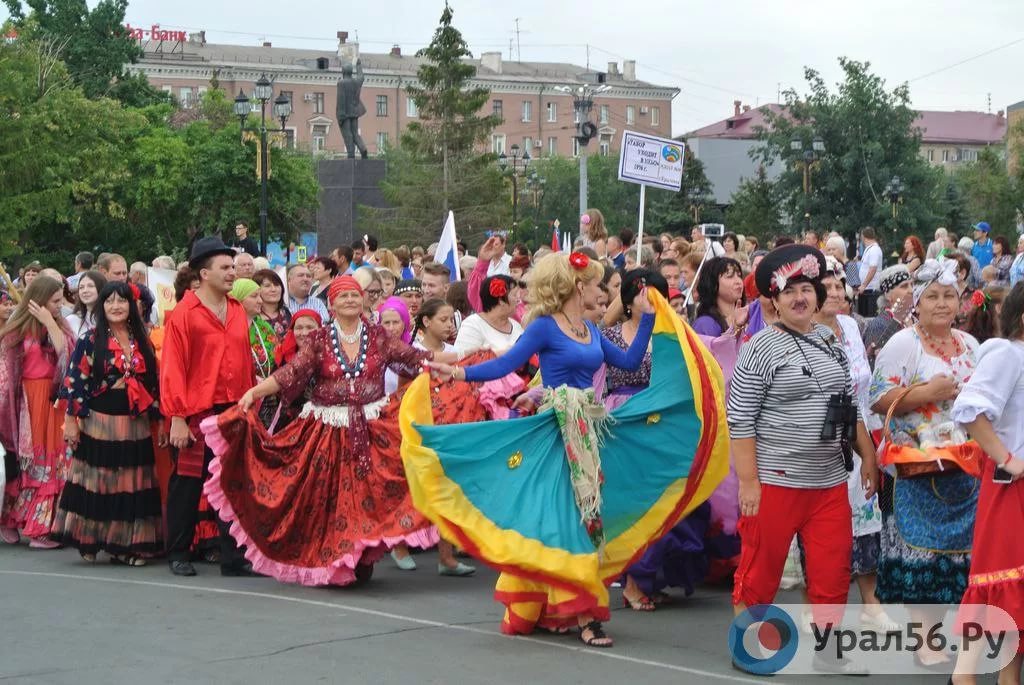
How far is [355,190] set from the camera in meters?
37.6

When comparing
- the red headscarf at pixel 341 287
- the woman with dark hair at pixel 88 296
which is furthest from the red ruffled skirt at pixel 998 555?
the woman with dark hair at pixel 88 296

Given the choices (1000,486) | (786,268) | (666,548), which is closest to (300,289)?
(666,548)

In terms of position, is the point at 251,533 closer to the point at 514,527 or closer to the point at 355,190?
the point at 514,527

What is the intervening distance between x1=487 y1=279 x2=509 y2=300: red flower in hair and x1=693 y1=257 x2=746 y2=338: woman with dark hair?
1270 mm

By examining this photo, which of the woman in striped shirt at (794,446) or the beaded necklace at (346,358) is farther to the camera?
the beaded necklace at (346,358)

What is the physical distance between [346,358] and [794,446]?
3555 millimetres

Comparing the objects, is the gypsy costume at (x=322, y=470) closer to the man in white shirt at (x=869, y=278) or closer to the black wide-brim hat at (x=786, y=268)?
the black wide-brim hat at (x=786, y=268)

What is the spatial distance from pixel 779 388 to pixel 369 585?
12.1 feet

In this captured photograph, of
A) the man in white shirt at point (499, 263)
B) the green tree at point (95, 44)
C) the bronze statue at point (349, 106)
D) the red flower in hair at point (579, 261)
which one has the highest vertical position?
the green tree at point (95, 44)

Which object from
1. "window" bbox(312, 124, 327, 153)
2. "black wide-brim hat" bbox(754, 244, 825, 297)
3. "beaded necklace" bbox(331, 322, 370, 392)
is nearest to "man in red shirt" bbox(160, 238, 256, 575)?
"beaded necklace" bbox(331, 322, 370, 392)

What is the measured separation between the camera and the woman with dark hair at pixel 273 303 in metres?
10.9

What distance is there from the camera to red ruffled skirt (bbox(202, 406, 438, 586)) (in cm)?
933

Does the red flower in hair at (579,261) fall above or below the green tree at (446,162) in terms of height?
below

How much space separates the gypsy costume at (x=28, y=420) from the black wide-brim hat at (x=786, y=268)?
6358 millimetres
